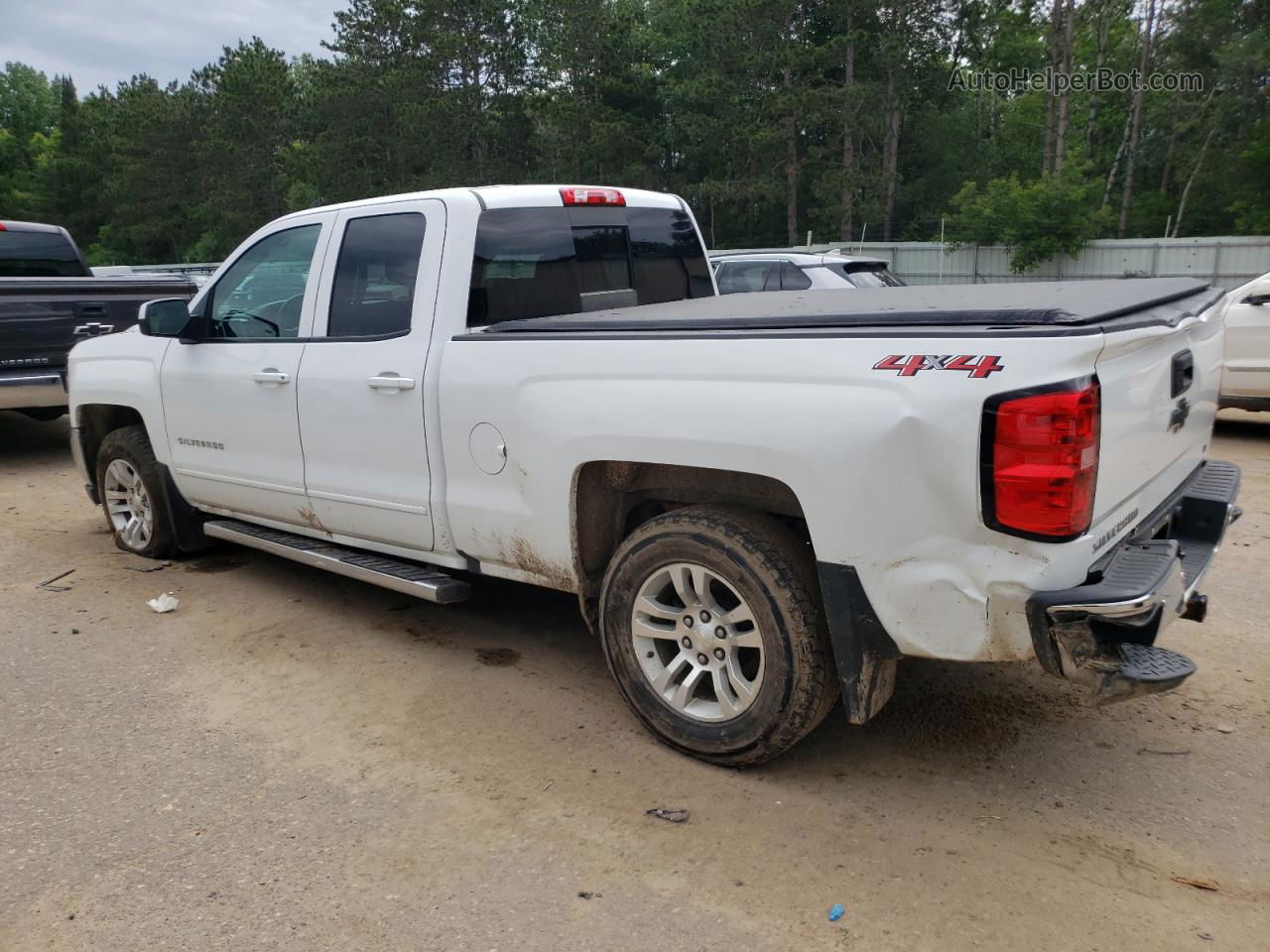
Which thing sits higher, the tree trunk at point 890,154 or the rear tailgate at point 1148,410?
the tree trunk at point 890,154

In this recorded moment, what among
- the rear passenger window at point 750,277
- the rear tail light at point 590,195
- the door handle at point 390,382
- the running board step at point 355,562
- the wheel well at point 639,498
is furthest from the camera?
the rear passenger window at point 750,277

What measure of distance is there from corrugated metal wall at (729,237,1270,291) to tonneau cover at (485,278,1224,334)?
710 inches

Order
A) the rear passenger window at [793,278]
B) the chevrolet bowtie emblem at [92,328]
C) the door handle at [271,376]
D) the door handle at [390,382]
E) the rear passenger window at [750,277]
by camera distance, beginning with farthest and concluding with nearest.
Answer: the rear passenger window at [750,277] < the rear passenger window at [793,278] < the chevrolet bowtie emblem at [92,328] < the door handle at [271,376] < the door handle at [390,382]

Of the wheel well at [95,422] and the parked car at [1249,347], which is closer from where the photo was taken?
the wheel well at [95,422]

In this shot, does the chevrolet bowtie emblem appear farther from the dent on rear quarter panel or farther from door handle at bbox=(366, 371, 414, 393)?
the dent on rear quarter panel

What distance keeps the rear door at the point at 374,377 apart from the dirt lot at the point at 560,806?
0.69m

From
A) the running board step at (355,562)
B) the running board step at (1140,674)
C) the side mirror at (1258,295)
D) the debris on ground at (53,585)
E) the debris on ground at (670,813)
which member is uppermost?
the side mirror at (1258,295)

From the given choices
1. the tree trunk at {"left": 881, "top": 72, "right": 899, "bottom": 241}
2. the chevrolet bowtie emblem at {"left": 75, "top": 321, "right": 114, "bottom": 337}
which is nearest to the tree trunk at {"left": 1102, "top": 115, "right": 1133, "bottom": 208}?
the tree trunk at {"left": 881, "top": 72, "right": 899, "bottom": 241}

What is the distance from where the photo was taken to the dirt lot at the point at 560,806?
8.94ft

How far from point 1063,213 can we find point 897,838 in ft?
90.0

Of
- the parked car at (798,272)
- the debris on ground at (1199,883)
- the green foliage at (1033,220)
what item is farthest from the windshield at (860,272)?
the green foliage at (1033,220)

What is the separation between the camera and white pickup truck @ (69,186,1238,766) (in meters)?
2.70

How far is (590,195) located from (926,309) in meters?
2.05

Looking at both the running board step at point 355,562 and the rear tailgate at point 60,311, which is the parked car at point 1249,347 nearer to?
the running board step at point 355,562
